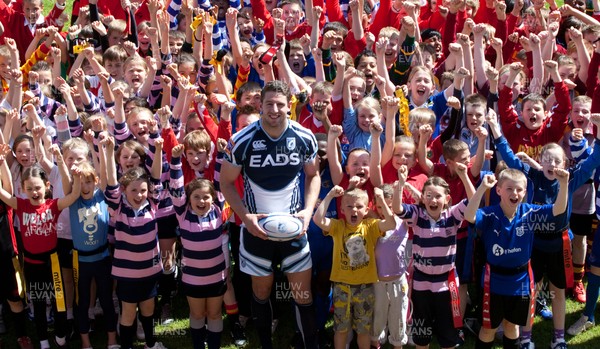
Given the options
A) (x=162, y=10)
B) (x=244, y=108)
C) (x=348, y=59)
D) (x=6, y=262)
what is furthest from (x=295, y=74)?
(x=6, y=262)

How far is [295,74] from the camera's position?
7.66m

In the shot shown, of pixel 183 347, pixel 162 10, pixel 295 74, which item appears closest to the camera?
pixel 183 347

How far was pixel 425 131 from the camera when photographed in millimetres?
6457

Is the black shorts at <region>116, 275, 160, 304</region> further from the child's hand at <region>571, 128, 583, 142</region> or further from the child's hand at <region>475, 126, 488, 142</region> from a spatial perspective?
the child's hand at <region>571, 128, 583, 142</region>

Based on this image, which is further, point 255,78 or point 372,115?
point 255,78

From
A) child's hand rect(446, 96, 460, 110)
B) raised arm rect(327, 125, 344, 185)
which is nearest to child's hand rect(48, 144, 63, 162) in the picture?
raised arm rect(327, 125, 344, 185)

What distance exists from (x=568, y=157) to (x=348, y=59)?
2214 millimetres

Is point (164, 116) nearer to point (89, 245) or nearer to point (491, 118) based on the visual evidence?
point (89, 245)

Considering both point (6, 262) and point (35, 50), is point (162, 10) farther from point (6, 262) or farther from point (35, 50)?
point (6, 262)

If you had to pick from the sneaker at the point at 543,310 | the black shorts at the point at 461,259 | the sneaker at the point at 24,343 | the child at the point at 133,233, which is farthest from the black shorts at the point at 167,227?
the sneaker at the point at 543,310

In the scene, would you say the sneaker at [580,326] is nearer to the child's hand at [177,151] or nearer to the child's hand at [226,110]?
the child's hand at [226,110]

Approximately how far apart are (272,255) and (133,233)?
1116 millimetres

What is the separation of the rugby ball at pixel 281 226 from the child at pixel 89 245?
1439 millimetres

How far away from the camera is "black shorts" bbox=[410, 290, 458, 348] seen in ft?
19.7
